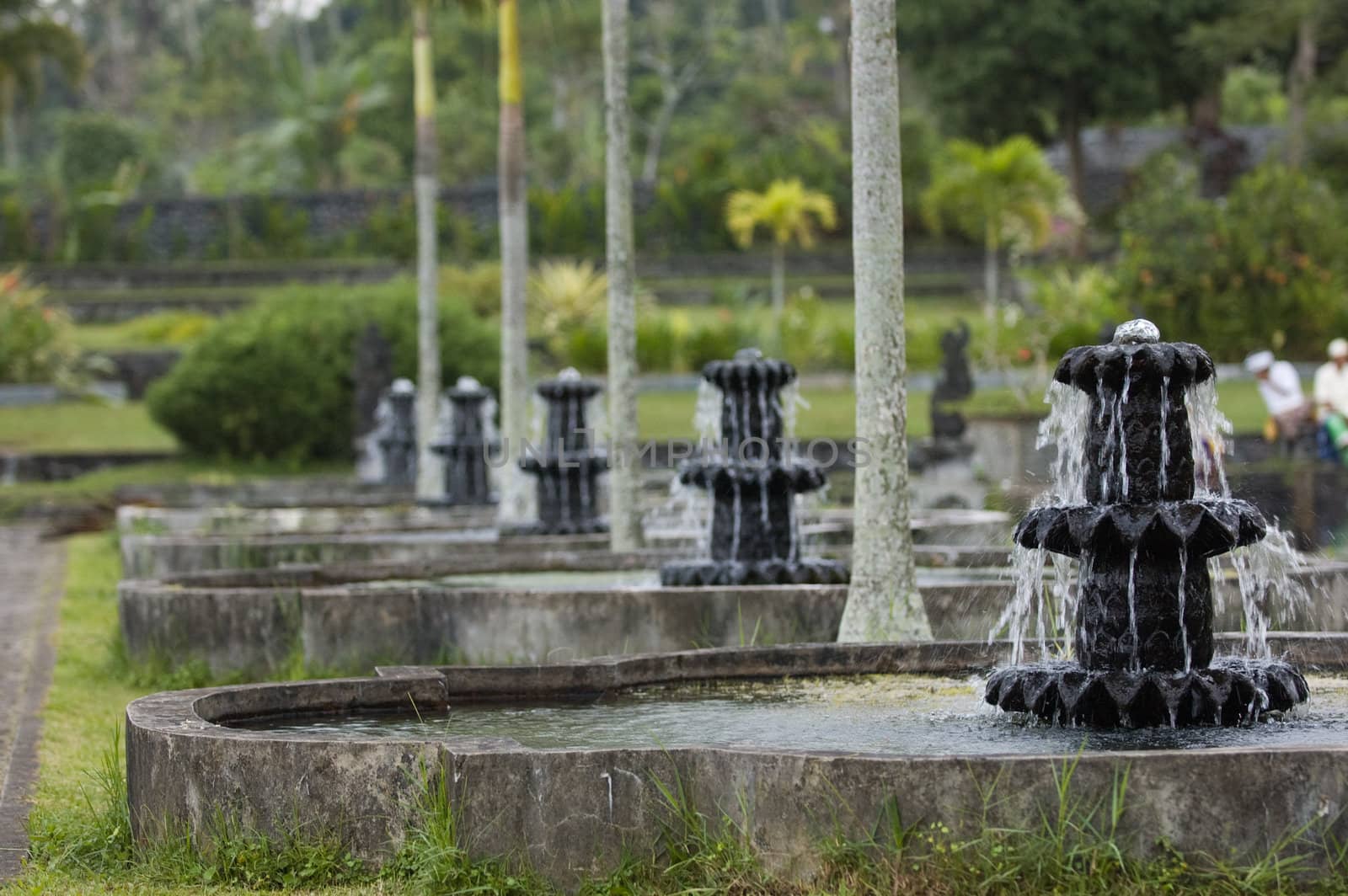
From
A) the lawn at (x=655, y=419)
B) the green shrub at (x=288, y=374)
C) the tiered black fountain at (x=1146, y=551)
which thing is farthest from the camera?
the green shrub at (x=288, y=374)

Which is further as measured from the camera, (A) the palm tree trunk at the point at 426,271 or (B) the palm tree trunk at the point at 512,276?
(A) the palm tree trunk at the point at 426,271

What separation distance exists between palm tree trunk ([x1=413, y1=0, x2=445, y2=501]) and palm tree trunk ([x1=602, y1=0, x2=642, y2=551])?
8386 mm

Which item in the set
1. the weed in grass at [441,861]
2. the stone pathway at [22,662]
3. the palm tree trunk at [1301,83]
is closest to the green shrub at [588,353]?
Result: the stone pathway at [22,662]

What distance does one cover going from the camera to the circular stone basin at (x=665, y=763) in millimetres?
5250

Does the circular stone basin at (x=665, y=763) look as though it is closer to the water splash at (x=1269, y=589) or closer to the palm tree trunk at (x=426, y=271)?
the water splash at (x=1269, y=589)

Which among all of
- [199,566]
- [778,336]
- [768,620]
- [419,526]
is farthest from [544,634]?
[778,336]

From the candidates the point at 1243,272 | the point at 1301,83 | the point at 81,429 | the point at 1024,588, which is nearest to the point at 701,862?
the point at 1024,588

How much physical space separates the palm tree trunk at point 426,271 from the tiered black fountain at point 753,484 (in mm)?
10760

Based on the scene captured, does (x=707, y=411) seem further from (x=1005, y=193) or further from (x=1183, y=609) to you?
(x=1005, y=193)

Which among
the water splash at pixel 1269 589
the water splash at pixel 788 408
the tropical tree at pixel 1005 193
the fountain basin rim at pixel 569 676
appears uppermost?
the tropical tree at pixel 1005 193

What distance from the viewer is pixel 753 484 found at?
Answer: 1098 centimetres

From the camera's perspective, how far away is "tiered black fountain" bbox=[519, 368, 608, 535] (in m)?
15.0

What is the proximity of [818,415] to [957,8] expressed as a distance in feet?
70.4

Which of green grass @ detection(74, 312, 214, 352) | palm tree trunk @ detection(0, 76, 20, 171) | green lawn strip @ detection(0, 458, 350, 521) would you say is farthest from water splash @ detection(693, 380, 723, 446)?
palm tree trunk @ detection(0, 76, 20, 171)
